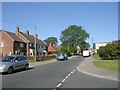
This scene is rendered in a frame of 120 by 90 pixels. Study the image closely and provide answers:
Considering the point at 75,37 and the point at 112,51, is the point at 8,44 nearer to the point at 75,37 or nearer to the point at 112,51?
the point at 112,51

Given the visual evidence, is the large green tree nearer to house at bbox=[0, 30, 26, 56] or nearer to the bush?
house at bbox=[0, 30, 26, 56]

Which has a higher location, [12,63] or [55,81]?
[12,63]

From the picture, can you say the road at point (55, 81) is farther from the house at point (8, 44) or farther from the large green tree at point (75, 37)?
the large green tree at point (75, 37)

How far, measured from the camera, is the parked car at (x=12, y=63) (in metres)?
22.2

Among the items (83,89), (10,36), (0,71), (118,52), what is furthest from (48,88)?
(10,36)

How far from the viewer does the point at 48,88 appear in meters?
12.8

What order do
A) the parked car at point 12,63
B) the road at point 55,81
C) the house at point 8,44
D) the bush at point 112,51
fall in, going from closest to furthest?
the road at point 55,81 → the parked car at point 12,63 → the bush at point 112,51 → the house at point 8,44

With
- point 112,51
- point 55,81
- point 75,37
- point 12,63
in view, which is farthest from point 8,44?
point 75,37

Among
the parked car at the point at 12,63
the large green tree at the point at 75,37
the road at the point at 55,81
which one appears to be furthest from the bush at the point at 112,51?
the large green tree at the point at 75,37

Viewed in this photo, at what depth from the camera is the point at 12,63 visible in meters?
23.2

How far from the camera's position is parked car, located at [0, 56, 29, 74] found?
22.2 m

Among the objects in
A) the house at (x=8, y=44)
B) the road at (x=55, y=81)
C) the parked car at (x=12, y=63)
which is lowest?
the road at (x=55, y=81)

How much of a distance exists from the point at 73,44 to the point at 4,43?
57.7m

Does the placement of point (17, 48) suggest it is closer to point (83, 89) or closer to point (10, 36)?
point (10, 36)
